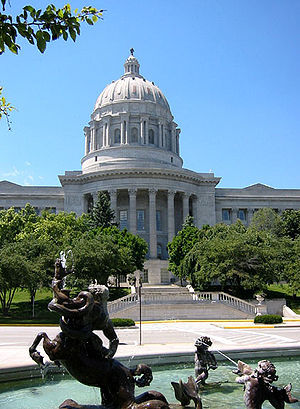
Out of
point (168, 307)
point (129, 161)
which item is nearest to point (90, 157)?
point (129, 161)

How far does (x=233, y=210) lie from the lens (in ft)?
270

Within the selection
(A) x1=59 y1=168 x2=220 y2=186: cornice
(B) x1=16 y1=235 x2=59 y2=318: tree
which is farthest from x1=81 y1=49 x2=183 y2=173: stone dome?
(B) x1=16 y1=235 x2=59 y2=318: tree

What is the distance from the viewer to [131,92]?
88.2m

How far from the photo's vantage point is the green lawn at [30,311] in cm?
3062

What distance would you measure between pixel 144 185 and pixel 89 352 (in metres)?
63.2

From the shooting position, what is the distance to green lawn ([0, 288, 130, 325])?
100 feet

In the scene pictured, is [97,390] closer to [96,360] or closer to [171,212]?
[96,360]

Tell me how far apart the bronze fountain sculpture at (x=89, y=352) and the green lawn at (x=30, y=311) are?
24.2 m

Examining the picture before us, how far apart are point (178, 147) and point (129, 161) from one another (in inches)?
738

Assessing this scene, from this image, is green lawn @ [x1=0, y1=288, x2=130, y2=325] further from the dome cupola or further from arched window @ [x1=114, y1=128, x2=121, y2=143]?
the dome cupola

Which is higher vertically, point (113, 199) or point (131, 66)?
point (131, 66)

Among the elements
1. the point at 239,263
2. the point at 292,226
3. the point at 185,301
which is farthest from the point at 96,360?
the point at 292,226

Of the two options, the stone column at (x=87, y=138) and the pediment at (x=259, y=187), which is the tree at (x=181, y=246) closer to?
the pediment at (x=259, y=187)

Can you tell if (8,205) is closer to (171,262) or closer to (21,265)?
(171,262)
